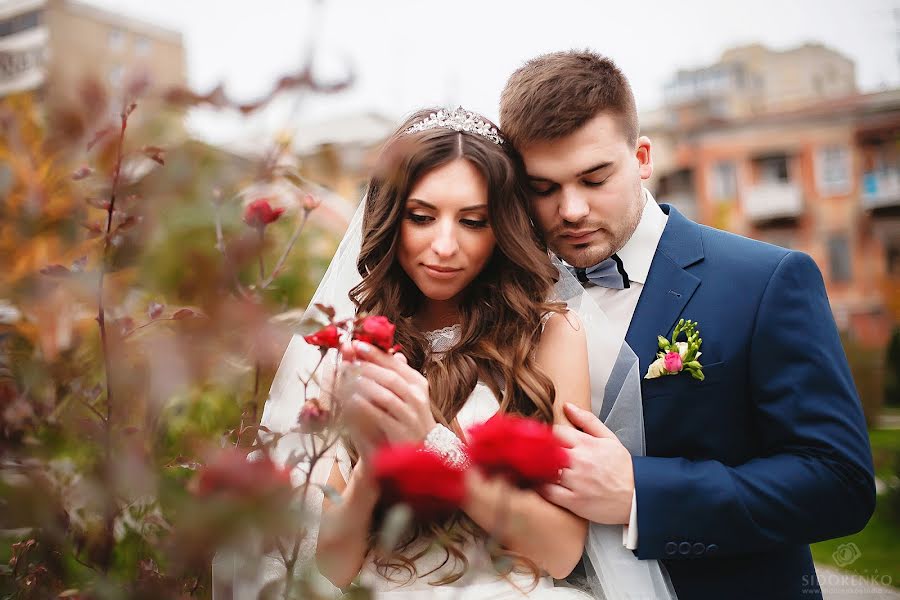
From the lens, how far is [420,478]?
944mm

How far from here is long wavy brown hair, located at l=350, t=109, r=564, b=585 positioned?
8.21ft

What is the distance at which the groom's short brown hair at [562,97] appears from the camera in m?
2.73

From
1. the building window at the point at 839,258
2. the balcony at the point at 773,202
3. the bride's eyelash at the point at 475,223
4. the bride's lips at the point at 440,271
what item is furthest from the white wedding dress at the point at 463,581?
the building window at the point at 839,258

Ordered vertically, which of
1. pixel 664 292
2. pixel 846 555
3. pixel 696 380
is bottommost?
pixel 846 555

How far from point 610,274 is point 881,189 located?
1163 inches

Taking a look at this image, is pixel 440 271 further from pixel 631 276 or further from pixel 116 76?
pixel 116 76

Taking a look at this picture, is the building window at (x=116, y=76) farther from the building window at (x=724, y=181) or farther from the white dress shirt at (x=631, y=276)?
the building window at (x=724, y=181)

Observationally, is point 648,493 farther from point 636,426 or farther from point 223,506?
point 223,506

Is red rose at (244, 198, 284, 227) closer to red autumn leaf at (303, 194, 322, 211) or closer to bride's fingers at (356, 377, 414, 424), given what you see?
red autumn leaf at (303, 194, 322, 211)

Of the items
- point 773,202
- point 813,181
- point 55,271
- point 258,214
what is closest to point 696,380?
point 258,214

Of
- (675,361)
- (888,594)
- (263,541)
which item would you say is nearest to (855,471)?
(675,361)

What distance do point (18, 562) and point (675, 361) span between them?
1.89m

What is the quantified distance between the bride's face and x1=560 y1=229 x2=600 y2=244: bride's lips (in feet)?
1.18

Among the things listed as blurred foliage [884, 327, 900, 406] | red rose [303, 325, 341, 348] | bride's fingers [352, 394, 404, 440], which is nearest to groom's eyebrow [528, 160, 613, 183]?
bride's fingers [352, 394, 404, 440]
